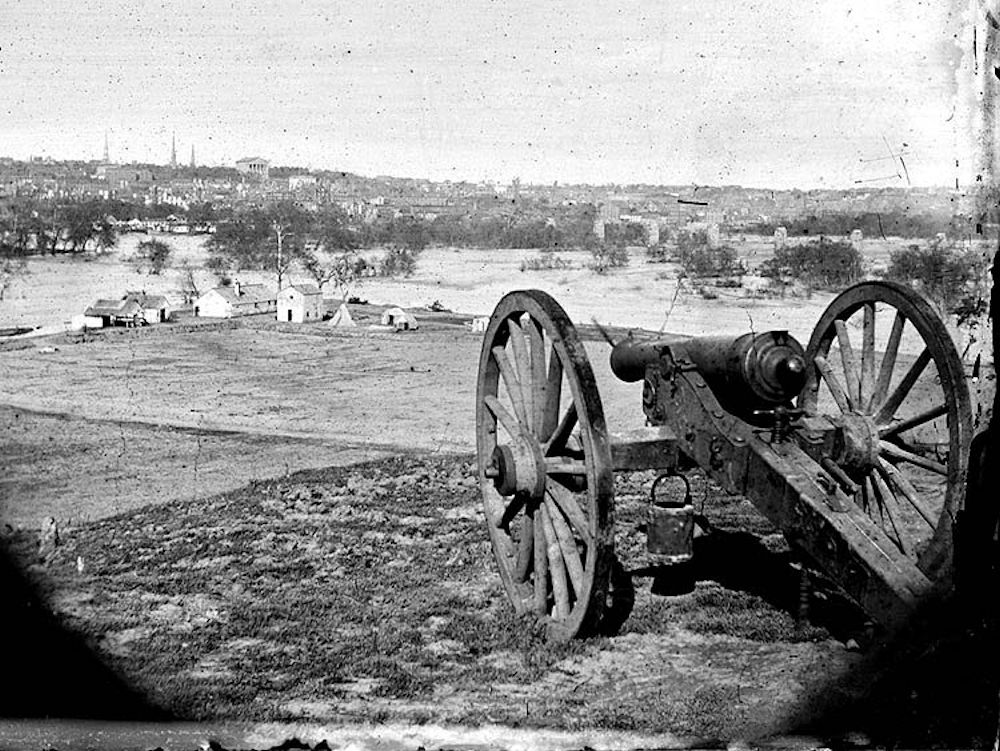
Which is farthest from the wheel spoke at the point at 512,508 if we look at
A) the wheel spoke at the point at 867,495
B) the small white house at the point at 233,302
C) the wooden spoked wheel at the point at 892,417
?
the small white house at the point at 233,302

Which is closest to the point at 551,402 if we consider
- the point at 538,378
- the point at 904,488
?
the point at 538,378

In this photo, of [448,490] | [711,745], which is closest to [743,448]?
[711,745]

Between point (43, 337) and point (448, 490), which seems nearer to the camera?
point (448, 490)

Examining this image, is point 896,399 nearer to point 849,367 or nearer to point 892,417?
point 892,417

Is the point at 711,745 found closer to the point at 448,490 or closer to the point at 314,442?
the point at 448,490

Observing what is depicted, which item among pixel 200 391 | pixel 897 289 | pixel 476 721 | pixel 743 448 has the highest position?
pixel 897 289

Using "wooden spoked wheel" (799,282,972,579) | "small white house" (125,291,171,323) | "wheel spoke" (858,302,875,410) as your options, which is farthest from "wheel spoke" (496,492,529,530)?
"small white house" (125,291,171,323)
